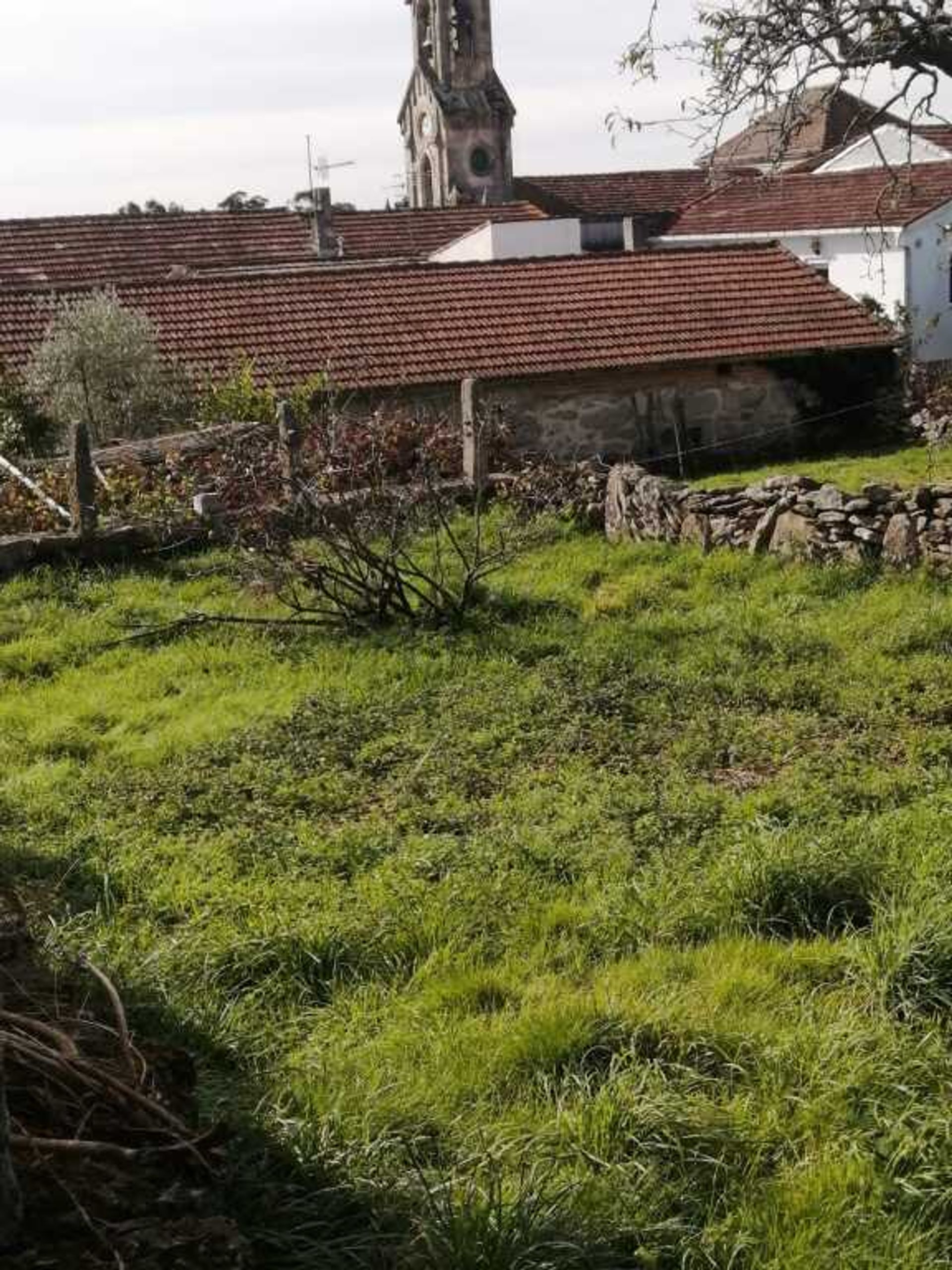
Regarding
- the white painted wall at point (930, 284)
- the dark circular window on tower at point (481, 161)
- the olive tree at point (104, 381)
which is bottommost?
the olive tree at point (104, 381)

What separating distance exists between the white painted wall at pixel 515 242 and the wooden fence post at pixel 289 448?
1332cm

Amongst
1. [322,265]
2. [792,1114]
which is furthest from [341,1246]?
[322,265]

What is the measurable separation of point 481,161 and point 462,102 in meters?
2.01

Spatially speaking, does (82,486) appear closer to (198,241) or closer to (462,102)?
(198,241)

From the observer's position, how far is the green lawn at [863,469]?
17.3 metres

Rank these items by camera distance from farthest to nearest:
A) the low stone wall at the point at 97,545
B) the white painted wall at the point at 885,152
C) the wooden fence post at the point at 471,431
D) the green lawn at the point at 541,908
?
1. the white painted wall at the point at 885,152
2. the wooden fence post at the point at 471,431
3. the low stone wall at the point at 97,545
4. the green lawn at the point at 541,908

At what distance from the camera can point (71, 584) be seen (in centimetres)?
1228

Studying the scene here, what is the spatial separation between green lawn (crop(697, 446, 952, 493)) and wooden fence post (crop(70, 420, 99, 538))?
24.8 ft

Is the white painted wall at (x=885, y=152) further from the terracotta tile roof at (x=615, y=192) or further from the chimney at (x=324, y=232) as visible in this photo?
the chimney at (x=324, y=232)

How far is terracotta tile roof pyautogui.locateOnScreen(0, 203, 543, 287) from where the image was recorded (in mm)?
26500

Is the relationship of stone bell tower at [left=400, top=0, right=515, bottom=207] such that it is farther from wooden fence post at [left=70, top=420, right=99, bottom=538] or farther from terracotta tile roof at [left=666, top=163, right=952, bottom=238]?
wooden fence post at [left=70, top=420, right=99, bottom=538]

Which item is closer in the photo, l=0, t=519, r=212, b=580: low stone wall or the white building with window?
l=0, t=519, r=212, b=580: low stone wall

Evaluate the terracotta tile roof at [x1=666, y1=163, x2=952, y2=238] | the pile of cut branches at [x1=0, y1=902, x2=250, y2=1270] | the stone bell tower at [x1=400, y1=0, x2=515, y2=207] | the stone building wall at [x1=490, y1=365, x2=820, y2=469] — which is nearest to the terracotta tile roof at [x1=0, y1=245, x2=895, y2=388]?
the stone building wall at [x1=490, y1=365, x2=820, y2=469]

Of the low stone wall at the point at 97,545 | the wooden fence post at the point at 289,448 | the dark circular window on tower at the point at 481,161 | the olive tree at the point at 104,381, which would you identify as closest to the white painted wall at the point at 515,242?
the olive tree at the point at 104,381
